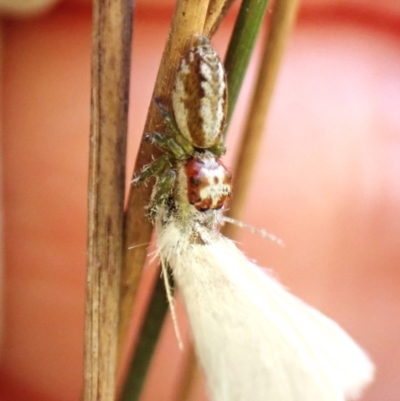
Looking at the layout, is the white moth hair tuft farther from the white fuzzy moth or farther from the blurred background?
the blurred background

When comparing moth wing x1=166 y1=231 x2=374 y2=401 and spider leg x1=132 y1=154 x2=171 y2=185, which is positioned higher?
spider leg x1=132 y1=154 x2=171 y2=185

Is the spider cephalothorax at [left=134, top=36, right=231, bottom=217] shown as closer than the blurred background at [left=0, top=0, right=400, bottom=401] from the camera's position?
Yes

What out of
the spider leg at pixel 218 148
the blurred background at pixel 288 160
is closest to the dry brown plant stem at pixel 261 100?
the spider leg at pixel 218 148

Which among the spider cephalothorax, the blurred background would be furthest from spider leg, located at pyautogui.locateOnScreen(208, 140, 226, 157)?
the blurred background

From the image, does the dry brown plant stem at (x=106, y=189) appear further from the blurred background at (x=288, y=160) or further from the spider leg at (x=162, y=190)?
the blurred background at (x=288, y=160)

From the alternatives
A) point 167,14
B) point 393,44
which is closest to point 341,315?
point 393,44

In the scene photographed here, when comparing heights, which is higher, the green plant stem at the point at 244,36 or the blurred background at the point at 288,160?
the green plant stem at the point at 244,36
